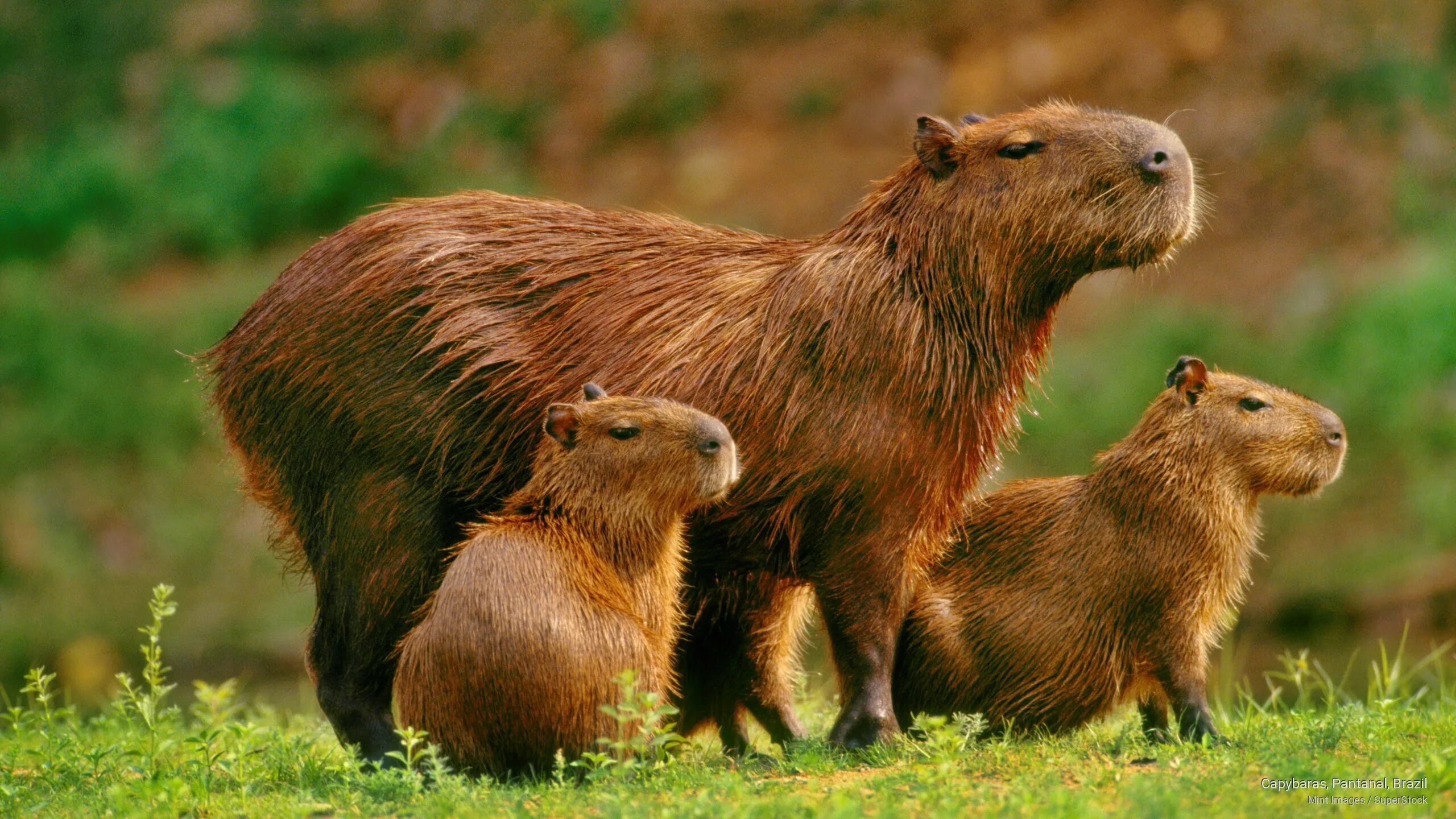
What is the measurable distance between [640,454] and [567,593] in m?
0.52

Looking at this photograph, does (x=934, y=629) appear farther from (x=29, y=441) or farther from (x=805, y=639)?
(x=29, y=441)

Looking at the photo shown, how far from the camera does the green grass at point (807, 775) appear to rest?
14.7 ft

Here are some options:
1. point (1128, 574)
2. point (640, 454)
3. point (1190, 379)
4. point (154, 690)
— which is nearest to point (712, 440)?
point (640, 454)

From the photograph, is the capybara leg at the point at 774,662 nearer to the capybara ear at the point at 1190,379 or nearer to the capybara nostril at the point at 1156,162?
the capybara ear at the point at 1190,379

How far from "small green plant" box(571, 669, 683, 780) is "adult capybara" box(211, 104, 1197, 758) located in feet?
2.35

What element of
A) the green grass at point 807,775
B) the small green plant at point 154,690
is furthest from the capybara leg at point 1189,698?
the small green plant at point 154,690

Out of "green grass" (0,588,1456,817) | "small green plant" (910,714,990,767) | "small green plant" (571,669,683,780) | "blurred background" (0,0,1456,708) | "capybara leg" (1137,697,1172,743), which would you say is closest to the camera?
"green grass" (0,588,1456,817)

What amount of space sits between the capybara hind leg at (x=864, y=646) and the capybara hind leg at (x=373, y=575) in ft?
4.39

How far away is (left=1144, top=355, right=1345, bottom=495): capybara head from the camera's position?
18.6 feet

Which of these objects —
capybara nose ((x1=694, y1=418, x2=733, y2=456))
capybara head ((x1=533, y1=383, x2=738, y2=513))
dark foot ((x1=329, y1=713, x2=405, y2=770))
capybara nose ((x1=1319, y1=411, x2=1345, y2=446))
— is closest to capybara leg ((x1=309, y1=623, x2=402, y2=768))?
dark foot ((x1=329, y1=713, x2=405, y2=770))

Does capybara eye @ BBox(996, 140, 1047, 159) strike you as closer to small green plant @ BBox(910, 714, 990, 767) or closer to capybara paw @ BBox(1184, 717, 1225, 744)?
small green plant @ BBox(910, 714, 990, 767)

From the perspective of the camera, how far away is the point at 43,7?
18578 mm

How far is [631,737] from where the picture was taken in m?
4.93

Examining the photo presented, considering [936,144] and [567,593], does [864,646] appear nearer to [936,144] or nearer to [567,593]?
[567,593]
